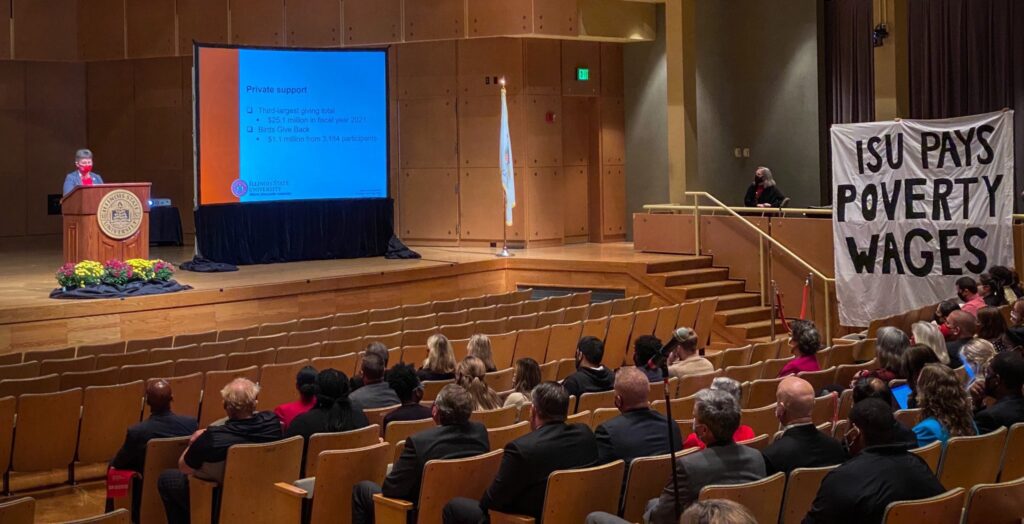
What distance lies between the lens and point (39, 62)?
1881 centimetres

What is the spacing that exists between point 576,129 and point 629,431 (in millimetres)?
13405

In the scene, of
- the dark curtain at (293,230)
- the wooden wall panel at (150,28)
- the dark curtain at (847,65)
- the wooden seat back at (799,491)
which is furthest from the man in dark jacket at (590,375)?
the wooden wall panel at (150,28)

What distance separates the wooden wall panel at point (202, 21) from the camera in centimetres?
1744

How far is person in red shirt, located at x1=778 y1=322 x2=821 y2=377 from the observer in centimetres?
732

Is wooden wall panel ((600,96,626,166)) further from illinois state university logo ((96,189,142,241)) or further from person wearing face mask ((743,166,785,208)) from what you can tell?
illinois state university logo ((96,189,142,241))

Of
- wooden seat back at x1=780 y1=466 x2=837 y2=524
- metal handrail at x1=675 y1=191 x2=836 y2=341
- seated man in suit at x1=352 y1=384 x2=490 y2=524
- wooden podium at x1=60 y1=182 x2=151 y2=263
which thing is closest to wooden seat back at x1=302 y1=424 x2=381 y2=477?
seated man in suit at x1=352 y1=384 x2=490 y2=524

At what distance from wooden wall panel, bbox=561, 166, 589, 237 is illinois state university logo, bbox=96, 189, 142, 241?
7240mm

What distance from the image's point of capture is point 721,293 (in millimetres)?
14227

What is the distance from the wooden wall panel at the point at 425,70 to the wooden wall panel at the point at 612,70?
249cm

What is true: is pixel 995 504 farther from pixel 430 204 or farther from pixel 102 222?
pixel 430 204

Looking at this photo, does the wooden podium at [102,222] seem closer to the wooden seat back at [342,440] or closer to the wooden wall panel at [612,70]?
the wooden seat back at [342,440]

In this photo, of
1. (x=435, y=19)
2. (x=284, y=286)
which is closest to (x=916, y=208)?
(x=284, y=286)

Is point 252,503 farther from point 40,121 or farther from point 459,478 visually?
point 40,121

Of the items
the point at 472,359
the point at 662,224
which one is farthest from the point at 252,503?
the point at 662,224
